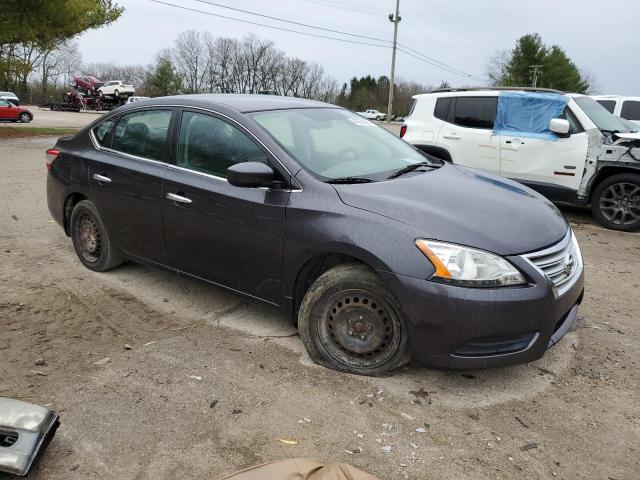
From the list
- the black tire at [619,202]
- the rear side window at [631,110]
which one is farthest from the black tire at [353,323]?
the rear side window at [631,110]

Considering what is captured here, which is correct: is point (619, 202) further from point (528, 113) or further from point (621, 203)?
point (528, 113)

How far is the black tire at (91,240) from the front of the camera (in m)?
4.85

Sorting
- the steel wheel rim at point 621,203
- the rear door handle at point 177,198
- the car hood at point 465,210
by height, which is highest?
the car hood at point 465,210

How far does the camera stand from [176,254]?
13.5 feet

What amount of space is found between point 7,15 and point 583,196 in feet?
59.3

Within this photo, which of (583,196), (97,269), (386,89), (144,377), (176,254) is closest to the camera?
(144,377)

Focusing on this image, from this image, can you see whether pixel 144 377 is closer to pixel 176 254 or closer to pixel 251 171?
pixel 176 254

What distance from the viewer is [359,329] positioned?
127 inches

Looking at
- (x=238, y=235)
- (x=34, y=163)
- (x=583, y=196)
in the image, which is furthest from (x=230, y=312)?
(x=34, y=163)

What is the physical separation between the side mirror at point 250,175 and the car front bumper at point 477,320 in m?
0.98

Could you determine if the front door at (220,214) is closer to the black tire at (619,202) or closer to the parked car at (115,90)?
the black tire at (619,202)

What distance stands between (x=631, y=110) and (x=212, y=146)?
12.1 m

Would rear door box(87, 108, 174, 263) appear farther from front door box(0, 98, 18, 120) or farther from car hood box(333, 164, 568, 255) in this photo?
front door box(0, 98, 18, 120)

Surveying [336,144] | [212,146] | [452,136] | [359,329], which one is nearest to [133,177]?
[212,146]
